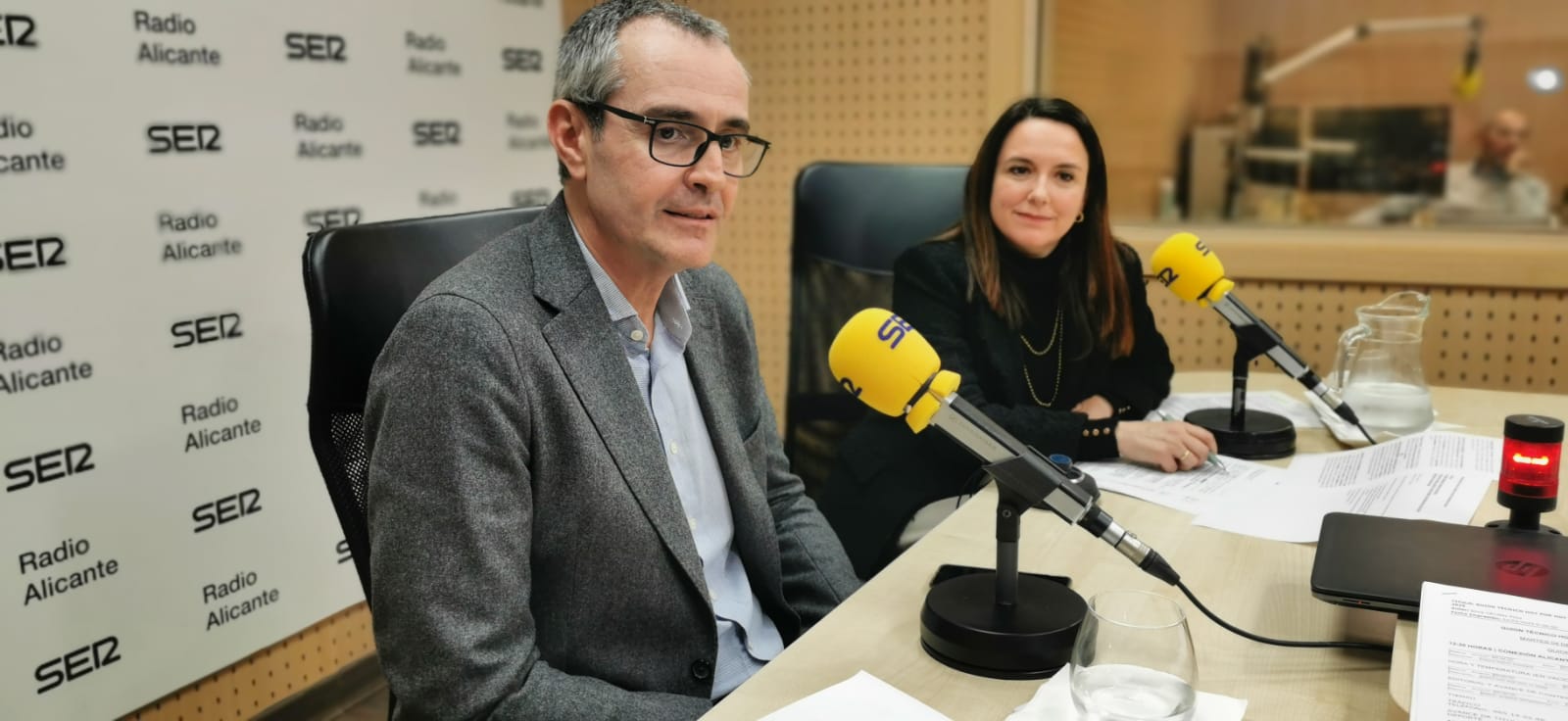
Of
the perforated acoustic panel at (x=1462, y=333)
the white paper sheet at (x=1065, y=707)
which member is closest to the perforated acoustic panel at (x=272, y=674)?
the white paper sheet at (x=1065, y=707)

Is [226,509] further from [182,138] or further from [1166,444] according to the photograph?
[1166,444]

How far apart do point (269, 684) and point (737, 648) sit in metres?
1.49

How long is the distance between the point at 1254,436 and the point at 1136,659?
97 centimetres

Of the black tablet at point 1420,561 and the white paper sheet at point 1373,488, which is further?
the white paper sheet at point 1373,488

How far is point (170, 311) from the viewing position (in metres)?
2.11

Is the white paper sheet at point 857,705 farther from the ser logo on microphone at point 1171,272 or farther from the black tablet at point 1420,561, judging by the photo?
the ser logo on microphone at point 1171,272

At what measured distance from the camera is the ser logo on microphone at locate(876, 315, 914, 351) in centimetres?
109

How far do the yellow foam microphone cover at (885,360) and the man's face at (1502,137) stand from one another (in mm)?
5657

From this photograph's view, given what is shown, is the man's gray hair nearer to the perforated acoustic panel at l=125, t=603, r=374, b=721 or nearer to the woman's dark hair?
the woman's dark hair

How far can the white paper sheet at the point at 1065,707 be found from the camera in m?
0.98

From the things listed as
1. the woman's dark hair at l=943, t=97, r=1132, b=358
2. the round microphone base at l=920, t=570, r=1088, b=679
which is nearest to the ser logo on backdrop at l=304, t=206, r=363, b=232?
the woman's dark hair at l=943, t=97, r=1132, b=358

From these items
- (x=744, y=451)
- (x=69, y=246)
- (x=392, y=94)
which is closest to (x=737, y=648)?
(x=744, y=451)

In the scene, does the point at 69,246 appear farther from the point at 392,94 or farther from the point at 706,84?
the point at 706,84

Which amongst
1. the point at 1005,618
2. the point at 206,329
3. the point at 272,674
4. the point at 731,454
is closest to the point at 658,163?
the point at 731,454
